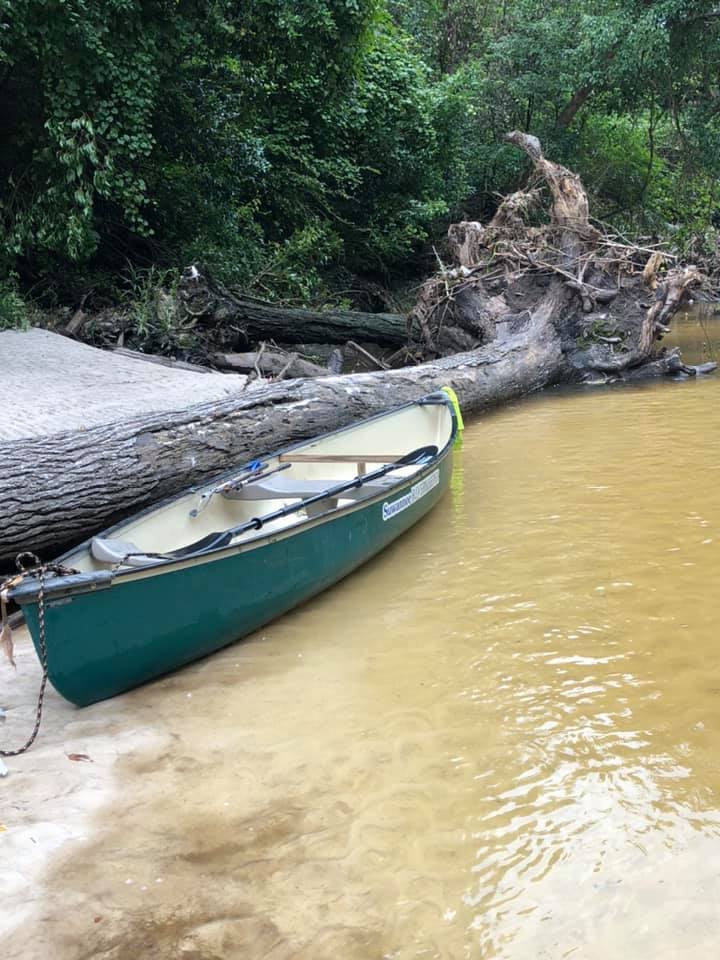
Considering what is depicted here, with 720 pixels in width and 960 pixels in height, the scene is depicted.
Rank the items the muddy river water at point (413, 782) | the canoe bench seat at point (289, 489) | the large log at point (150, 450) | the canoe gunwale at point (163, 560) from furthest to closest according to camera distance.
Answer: the canoe bench seat at point (289, 489)
the large log at point (150, 450)
the canoe gunwale at point (163, 560)
the muddy river water at point (413, 782)

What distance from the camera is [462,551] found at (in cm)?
563

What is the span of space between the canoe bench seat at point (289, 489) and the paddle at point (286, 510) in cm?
9

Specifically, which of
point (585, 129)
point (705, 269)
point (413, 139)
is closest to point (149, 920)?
point (705, 269)

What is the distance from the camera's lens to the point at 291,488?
5602 millimetres

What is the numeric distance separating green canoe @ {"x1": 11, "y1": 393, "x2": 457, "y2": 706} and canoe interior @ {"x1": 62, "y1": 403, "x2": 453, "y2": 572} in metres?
0.01

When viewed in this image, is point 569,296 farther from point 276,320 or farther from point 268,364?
point 268,364

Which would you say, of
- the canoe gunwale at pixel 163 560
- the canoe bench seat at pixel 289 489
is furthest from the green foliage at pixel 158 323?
the canoe gunwale at pixel 163 560

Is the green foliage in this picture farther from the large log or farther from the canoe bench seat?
the canoe bench seat

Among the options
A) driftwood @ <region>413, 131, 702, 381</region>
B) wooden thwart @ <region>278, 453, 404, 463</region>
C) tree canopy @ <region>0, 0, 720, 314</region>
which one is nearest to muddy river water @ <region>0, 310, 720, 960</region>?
wooden thwart @ <region>278, 453, 404, 463</region>

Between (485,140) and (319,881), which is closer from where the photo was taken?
(319,881)

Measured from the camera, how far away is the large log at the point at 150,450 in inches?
201

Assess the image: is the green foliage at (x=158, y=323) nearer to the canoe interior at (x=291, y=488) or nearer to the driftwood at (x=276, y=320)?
the driftwood at (x=276, y=320)

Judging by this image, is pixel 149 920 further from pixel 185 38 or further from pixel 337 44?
pixel 337 44

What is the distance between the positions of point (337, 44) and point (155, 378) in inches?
225
